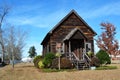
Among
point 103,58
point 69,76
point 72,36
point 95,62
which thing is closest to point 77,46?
point 72,36

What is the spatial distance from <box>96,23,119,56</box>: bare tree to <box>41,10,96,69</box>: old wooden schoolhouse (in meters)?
34.9

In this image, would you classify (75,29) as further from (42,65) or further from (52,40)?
(42,65)

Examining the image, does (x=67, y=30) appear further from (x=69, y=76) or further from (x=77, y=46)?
(x=69, y=76)

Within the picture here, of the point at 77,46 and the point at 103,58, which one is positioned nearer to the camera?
the point at 103,58

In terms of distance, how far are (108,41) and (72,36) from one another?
39710mm

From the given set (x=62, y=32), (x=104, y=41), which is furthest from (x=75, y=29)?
(x=104, y=41)

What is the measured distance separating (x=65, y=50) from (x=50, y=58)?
13.8 feet

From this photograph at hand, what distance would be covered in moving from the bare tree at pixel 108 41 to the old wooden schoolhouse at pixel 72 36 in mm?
34934

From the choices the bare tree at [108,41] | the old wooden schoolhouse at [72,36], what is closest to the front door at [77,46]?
the old wooden schoolhouse at [72,36]

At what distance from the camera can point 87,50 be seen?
36094 mm

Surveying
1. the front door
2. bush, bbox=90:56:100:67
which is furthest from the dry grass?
the front door

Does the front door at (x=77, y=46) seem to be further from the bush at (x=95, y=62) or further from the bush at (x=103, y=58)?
the bush at (x=95, y=62)

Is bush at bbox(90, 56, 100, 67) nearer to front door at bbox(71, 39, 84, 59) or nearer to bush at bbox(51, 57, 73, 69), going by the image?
bush at bbox(51, 57, 73, 69)

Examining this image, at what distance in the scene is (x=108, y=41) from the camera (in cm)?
7106
